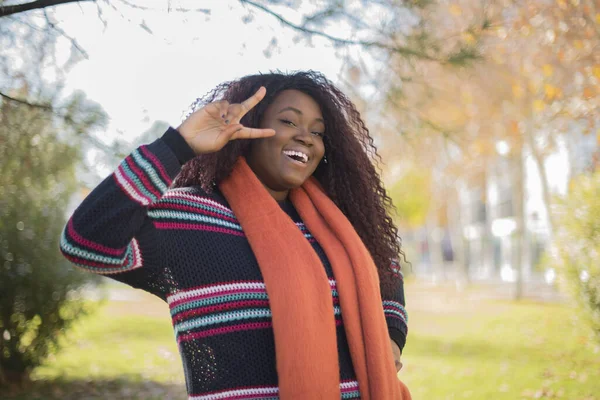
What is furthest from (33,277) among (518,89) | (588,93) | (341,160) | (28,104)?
(518,89)

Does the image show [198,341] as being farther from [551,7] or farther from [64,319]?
[551,7]

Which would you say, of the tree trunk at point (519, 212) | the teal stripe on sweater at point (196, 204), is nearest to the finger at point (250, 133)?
the teal stripe on sweater at point (196, 204)

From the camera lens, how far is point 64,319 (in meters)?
6.00

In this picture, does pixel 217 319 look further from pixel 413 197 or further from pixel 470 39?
pixel 413 197

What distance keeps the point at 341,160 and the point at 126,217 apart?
1.11 metres

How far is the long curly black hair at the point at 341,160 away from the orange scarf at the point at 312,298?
0.58ft

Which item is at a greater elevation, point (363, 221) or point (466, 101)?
point (466, 101)

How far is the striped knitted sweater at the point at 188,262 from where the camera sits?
1.73 metres

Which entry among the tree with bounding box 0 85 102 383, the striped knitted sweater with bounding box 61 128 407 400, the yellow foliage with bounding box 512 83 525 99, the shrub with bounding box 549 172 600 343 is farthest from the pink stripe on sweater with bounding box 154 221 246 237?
the yellow foliage with bounding box 512 83 525 99

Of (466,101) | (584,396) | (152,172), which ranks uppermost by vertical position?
(466,101)

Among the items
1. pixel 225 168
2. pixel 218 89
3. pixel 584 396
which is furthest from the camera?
pixel 584 396

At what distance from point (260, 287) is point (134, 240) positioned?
431 mm

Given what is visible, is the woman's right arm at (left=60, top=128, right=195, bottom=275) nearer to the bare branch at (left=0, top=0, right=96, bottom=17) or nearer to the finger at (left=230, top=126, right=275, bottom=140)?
the finger at (left=230, top=126, right=275, bottom=140)

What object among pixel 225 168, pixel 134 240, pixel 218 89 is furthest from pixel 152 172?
pixel 218 89
